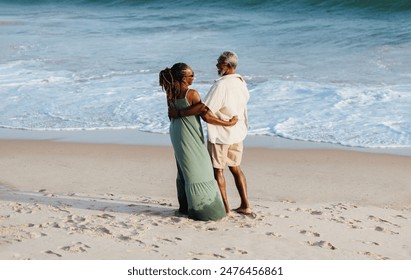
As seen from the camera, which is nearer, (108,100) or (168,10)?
(108,100)

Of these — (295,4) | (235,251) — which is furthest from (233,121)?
(295,4)

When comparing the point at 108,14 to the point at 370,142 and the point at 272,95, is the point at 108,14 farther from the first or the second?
the point at 370,142

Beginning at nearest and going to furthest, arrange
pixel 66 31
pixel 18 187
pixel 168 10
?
1. pixel 18 187
2. pixel 66 31
3. pixel 168 10

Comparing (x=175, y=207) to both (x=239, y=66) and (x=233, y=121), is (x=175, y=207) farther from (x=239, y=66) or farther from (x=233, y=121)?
(x=239, y=66)

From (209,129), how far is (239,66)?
982 cm

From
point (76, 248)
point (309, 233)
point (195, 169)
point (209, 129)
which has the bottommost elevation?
point (309, 233)

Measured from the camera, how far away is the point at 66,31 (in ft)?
75.0

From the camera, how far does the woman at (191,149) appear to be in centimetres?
611

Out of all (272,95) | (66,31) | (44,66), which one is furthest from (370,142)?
(66,31)

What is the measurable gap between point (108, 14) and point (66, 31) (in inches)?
249

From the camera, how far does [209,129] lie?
6.30m

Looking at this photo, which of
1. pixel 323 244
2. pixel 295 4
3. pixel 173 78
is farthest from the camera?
pixel 295 4

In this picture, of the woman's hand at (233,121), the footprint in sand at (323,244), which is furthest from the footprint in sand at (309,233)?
the woman's hand at (233,121)

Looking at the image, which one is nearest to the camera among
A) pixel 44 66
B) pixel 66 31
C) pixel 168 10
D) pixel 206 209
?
pixel 206 209
